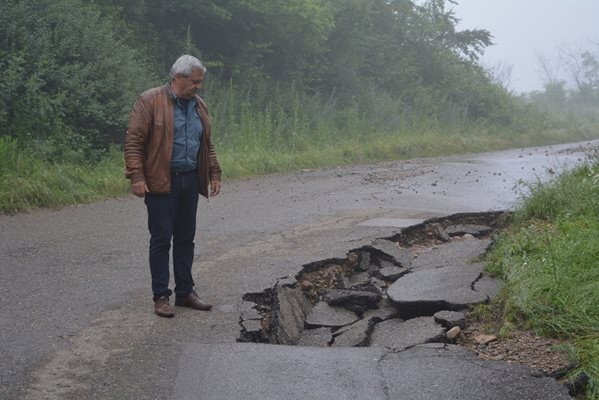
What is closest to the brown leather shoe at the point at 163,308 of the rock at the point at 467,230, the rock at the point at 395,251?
the rock at the point at 395,251

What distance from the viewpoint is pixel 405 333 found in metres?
5.17

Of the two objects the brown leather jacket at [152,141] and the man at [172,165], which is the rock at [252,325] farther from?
the brown leather jacket at [152,141]

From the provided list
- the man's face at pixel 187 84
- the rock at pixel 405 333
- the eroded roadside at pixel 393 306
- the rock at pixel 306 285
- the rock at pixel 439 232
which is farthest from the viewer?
the rock at pixel 439 232

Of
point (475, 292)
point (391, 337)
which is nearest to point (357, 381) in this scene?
point (391, 337)

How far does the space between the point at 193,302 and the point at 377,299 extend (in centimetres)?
157

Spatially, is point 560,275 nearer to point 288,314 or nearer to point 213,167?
point 288,314

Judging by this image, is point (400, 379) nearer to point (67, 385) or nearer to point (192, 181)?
point (67, 385)

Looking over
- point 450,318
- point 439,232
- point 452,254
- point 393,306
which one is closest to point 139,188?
point 393,306

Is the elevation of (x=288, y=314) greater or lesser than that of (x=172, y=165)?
lesser

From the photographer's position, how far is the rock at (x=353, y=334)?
17.3ft

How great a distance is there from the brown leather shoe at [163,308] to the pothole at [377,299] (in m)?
0.49

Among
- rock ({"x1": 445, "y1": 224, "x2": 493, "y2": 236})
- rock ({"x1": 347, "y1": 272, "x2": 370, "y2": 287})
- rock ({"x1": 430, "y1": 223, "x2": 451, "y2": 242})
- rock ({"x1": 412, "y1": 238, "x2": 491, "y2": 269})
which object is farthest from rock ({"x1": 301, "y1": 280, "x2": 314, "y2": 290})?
rock ({"x1": 445, "y1": 224, "x2": 493, "y2": 236})

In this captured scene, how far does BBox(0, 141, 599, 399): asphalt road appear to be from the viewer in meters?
4.17

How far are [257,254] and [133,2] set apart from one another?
11868 millimetres
